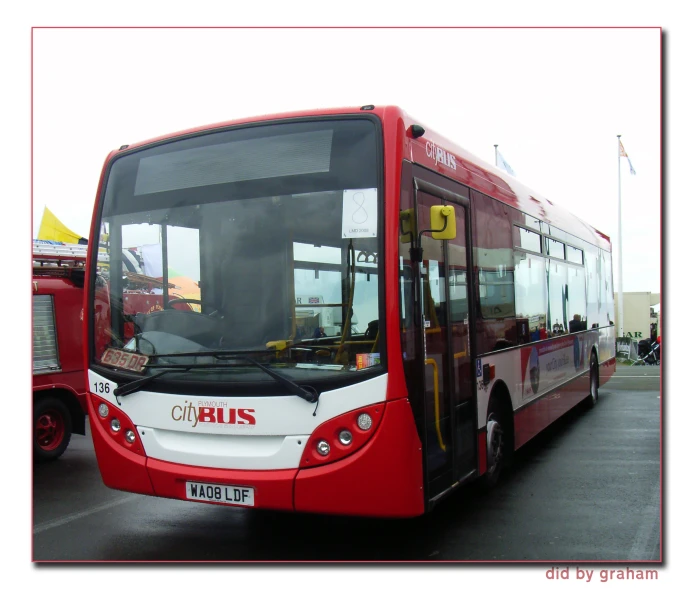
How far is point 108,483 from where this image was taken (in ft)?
17.4

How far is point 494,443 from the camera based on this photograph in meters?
Result: 6.53

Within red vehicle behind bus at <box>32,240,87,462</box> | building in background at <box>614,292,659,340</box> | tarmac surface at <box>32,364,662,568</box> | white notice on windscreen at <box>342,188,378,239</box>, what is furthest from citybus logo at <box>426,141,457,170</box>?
building in background at <box>614,292,659,340</box>

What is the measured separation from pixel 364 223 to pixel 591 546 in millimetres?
2949

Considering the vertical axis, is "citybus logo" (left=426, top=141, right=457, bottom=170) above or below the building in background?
above

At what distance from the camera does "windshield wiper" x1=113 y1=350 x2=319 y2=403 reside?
4.48m

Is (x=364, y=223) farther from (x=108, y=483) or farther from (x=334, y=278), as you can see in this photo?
(x=108, y=483)

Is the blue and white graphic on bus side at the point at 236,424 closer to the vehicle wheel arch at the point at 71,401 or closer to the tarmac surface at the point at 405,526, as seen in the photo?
the tarmac surface at the point at 405,526

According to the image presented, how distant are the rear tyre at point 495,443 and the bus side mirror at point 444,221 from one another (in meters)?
2.09

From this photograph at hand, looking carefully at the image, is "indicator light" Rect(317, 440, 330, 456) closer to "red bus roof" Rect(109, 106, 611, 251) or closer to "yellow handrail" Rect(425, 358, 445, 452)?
"yellow handrail" Rect(425, 358, 445, 452)

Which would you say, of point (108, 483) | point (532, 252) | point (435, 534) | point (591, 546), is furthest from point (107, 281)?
point (532, 252)

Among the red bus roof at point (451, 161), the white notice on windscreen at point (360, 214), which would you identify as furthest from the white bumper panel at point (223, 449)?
the red bus roof at point (451, 161)

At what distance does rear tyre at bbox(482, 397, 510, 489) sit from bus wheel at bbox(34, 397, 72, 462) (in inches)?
203

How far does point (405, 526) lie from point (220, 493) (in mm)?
1760

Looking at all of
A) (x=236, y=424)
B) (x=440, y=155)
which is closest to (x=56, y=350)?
(x=236, y=424)
